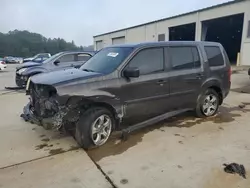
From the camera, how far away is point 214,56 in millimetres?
5648

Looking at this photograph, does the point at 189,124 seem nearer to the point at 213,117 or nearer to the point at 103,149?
the point at 213,117

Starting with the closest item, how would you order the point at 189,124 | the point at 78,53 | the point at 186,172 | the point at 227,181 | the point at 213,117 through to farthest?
1. the point at 227,181
2. the point at 186,172
3. the point at 189,124
4. the point at 213,117
5. the point at 78,53

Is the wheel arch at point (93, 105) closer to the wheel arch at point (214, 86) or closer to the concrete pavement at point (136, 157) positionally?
the concrete pavement at point (136, 157)

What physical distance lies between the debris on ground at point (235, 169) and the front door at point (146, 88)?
68.6 inches

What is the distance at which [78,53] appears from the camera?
35.0ft

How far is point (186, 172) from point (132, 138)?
4.66 ft

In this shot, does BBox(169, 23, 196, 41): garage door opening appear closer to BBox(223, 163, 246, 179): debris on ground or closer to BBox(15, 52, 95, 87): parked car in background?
BBox(15, 52, 95, 87): parked car in background

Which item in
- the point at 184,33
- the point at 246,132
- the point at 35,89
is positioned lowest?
the point at 246,132

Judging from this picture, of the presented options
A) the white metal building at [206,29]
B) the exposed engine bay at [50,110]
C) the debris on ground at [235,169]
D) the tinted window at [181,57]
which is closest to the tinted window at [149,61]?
→ the tinted window at [181,57]

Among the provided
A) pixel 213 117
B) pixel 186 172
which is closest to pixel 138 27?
pixel 213 117

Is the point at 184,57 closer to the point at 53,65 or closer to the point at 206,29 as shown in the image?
the point at 53,65

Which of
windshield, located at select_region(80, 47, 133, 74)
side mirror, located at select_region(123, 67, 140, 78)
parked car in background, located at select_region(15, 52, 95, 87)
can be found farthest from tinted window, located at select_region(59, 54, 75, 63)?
side mirror, located at select_region(123, 67, 140, 78)

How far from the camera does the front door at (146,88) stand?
426 centimetres

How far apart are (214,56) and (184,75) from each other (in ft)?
3.96
